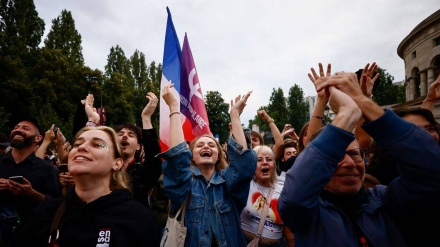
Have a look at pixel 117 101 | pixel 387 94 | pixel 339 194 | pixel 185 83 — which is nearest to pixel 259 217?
pixel 339 194

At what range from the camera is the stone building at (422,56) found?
26688 mm

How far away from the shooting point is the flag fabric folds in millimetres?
5523

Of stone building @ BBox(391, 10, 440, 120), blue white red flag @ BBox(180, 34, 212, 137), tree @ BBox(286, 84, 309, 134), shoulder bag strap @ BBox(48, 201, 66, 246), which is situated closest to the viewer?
shoulder bag strap @ BBox(48, 201, 66, 246)

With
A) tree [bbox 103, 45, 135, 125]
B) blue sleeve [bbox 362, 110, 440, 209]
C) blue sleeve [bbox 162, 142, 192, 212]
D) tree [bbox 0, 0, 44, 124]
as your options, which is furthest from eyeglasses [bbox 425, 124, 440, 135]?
tree [bbox 103, 45, 135, 125]

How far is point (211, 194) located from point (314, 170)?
1682 millimetres

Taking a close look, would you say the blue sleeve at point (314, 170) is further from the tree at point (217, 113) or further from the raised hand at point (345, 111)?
the tree at point (217, 113)

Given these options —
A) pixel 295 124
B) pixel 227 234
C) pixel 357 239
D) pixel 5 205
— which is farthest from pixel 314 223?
pixel 295 124

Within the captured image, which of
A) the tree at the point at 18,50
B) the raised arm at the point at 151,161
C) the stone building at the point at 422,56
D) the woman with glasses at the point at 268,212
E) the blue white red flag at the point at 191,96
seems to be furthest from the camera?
the tree at the point at 18,50

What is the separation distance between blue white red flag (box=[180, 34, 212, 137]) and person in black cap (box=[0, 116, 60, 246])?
2.45m

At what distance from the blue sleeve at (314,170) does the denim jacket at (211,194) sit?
1.32 metres

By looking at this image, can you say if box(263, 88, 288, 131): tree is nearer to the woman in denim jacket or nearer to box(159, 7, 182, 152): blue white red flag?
box(159, 7, 182, 152): blue white red flag

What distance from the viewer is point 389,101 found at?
4991 centimetres

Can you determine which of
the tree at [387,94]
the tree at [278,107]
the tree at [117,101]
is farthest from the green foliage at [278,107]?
the tree at [117,101]

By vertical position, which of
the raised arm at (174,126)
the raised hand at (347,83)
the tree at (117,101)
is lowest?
the raised arm at (174,126)
